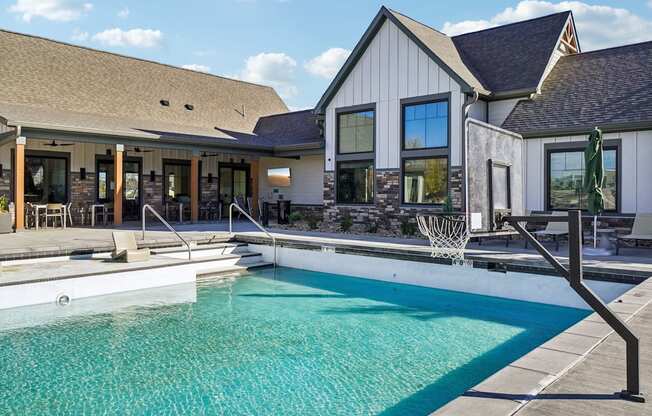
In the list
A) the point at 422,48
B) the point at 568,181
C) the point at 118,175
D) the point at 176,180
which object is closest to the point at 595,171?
the point at 568,181

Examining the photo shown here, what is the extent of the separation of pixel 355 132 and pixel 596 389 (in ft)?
42.6

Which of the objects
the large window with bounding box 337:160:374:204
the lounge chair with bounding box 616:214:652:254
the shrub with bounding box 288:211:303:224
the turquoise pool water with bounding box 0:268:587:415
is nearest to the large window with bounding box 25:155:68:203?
the shrub with bounding box 288:211:303:224

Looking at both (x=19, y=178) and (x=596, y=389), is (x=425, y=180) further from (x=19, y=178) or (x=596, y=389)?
(x=596, y=389)

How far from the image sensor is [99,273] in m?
8.28

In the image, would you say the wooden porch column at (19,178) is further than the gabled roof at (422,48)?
No

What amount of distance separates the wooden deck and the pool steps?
7.21m

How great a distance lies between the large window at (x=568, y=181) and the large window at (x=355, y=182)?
A: 506 cm

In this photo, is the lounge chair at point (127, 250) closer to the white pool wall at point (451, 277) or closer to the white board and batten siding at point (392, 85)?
the white pool wall at point (451, 277)

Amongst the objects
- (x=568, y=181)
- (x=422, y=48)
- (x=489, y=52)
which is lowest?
(x=568, y=181)

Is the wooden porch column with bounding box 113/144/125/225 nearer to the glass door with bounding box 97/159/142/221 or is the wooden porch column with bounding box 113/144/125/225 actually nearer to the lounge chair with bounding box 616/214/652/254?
the glass door with bounding box 97/159/142/221

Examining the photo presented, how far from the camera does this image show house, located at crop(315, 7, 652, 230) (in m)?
12.1

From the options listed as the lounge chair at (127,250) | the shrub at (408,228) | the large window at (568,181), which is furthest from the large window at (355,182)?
the lounge chair at (127,250)

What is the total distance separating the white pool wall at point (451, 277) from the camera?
25.2ft

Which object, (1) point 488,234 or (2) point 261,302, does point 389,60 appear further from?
(1) point 488,234
